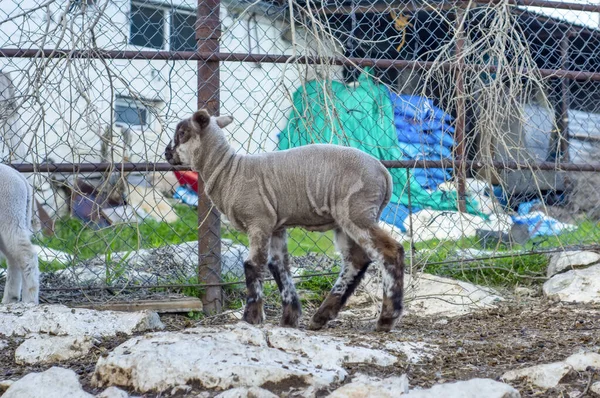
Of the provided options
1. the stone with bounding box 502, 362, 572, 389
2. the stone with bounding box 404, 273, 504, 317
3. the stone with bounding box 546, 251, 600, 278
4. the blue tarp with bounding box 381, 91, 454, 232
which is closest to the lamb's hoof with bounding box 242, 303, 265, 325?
the blue tarp with bounding box 381, 91, 454, 232

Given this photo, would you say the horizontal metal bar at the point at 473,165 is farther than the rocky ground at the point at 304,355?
Yes

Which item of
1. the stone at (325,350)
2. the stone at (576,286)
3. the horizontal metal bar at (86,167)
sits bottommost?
the stone at (576,286)

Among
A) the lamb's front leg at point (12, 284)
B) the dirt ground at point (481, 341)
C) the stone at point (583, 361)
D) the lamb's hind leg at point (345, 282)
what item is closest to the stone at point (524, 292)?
the dirt ground at point (481, 341)

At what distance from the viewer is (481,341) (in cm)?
457

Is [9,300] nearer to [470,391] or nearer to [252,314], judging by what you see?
[252,314]

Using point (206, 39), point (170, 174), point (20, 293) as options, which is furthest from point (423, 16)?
point (20, 293)

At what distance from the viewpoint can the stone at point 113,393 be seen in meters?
3.38

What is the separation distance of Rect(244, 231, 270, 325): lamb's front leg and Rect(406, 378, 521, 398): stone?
1.62 m

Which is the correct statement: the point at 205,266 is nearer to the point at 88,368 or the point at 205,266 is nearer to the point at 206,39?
the point at 206,39

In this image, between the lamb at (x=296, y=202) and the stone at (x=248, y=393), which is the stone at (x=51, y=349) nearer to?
the lamb at (x=296, y=202)

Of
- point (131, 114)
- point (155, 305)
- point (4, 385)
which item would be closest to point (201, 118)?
point (155, 305)

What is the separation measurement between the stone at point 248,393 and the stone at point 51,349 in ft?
4.37

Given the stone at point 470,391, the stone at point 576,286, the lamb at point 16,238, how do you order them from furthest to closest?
the stone at point 576,286, the lamb at point 16,238, the stone at point 470,391

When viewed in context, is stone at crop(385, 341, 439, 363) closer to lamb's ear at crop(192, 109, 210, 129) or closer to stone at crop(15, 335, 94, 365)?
stone at crop(15, 335, 94, 365)
